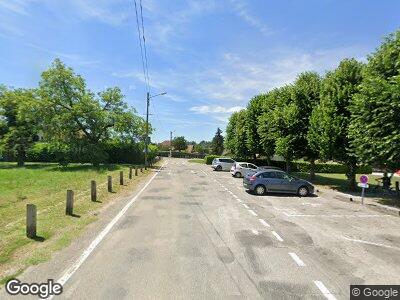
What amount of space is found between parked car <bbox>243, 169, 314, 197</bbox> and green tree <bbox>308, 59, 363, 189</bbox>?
13.6 ft

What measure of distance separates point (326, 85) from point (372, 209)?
39.6ft

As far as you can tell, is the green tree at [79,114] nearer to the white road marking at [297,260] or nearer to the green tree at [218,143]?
the white road marking at [297,260]

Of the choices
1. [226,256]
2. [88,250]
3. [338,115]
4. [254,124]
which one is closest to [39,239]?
[88,250]

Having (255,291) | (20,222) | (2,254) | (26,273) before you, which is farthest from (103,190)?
(255,291)

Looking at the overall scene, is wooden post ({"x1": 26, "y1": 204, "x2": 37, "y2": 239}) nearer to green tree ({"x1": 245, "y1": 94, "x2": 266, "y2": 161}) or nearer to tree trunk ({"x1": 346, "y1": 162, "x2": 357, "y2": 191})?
tree trunk ({"x1": 346, "y1": 162, "x2": 357, "y2": 191})

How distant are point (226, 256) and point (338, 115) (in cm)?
2007

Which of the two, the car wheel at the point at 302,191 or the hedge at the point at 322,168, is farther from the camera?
the hedge at the point at 322,168

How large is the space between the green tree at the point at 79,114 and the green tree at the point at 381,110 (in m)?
32.0

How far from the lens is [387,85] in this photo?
61.4ft

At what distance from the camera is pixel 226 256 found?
8.95 metres

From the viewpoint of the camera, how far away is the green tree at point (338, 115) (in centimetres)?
2583

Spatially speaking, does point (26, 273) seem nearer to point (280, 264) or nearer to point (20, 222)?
point (280, 264)

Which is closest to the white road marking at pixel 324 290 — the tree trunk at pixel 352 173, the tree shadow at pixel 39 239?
the tree shadow at pixel 39 239

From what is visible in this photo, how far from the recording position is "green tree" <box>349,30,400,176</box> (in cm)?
1841
